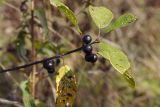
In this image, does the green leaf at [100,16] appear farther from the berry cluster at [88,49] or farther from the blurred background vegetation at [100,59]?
the blurred background vegetation at [100,59]

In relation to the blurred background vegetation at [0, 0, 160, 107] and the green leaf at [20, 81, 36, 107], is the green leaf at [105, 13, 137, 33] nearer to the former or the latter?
the green leaf at [20, 81, 36, 107]

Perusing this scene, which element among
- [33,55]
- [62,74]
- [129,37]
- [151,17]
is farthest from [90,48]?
[151,17]

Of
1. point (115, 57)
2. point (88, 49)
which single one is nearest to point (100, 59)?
point (88, 49)

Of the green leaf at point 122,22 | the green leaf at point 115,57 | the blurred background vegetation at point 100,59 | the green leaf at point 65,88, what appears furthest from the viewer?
the blurred background vegetation at point 100,59

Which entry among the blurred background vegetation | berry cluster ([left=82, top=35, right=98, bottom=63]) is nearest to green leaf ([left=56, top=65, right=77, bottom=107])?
berry cluster ([left=82, top=35, right=98, bottom=63])

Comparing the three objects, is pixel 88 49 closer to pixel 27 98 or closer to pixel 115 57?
pixel 115 57

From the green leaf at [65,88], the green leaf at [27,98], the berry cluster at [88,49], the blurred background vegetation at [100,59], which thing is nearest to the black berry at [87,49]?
the berry cluster at [88,49]
